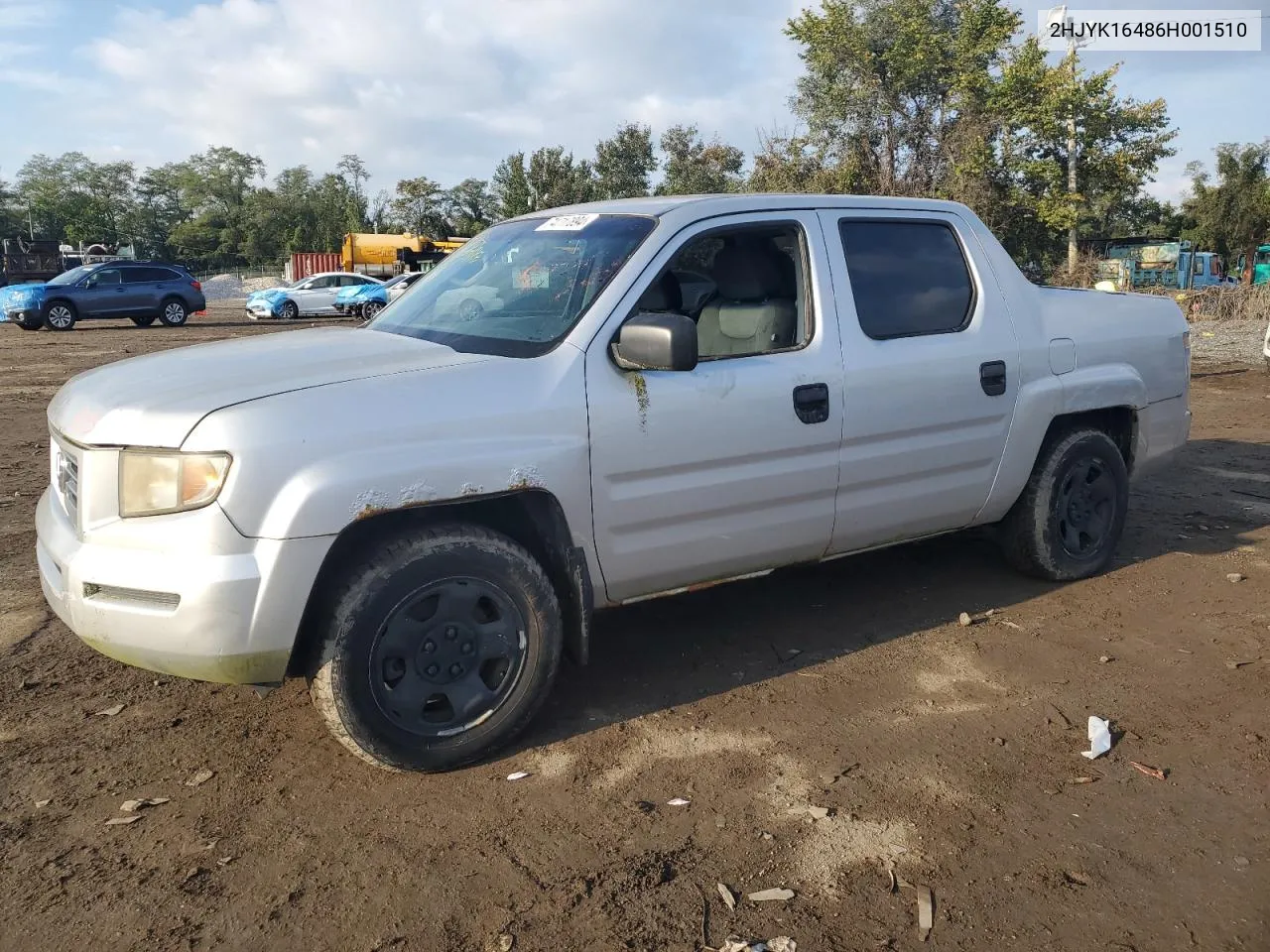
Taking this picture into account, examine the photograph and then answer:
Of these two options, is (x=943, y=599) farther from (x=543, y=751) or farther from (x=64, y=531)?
(x=64, y=531)

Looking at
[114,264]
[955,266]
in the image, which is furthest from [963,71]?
[955,266]

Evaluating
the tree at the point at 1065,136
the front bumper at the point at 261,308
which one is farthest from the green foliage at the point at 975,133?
the front bumper at the point at 261,308

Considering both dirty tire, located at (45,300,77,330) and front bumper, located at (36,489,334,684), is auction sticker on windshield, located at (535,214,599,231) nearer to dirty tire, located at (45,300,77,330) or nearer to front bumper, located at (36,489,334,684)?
front bumper, located at (36,489,334,684)

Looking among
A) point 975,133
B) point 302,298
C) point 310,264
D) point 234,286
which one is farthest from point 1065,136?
point 234,286

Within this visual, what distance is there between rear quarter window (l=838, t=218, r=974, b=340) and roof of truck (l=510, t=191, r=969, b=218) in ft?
0.32

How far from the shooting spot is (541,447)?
127 inches

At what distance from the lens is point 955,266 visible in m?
Answer: 4.57

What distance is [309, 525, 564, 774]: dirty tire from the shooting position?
3000 millimetres

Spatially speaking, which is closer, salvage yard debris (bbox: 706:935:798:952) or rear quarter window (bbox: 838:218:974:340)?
salvage yard debris (bbox: 706:935:798:952)

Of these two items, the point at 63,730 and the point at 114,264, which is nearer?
the point at 63,730

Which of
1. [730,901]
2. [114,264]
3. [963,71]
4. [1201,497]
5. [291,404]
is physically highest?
[963,71]

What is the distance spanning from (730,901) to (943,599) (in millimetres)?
2670

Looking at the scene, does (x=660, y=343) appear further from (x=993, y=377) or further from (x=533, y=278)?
(x=993, y=377)

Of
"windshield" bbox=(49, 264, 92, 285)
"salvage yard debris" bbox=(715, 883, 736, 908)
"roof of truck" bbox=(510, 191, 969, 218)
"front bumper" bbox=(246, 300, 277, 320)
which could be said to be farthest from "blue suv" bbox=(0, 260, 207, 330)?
"salvage yard debris" bbox=(715, 883, 736, 908)
